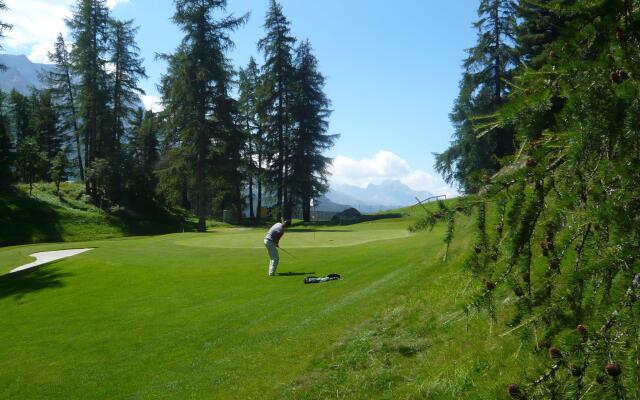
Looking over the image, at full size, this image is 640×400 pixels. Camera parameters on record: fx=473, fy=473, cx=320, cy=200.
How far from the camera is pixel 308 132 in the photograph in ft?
140

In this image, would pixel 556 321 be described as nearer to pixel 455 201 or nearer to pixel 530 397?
pixel 530 397

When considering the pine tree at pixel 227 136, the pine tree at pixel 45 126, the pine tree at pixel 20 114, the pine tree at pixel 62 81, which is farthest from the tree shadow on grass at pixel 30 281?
the pine tree at pixel 20 114

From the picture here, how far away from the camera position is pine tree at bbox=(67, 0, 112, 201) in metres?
41.4

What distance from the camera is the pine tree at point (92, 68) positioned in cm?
4141

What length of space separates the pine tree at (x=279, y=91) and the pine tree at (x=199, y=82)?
418cm

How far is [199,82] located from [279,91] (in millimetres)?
7859

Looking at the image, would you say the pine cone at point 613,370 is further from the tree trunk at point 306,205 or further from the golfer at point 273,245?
the tree trunk at point 306,205

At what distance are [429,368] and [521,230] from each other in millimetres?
3868

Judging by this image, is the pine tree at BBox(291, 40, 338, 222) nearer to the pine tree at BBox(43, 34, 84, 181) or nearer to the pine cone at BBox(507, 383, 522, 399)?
the pine tree at BBox(43, 34, 84, 181)

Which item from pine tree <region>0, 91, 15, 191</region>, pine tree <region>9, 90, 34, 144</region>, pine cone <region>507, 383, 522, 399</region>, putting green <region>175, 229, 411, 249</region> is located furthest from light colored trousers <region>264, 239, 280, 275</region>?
pine tree <region>9, 90, 34, 144</region>

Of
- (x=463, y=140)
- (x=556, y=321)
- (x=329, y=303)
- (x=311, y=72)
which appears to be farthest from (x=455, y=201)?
(x=311, y=72)

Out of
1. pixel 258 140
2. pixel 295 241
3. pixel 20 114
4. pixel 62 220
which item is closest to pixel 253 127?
pixel 258 140

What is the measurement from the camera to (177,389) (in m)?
6.59

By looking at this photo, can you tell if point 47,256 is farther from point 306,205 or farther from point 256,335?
point 306,205
